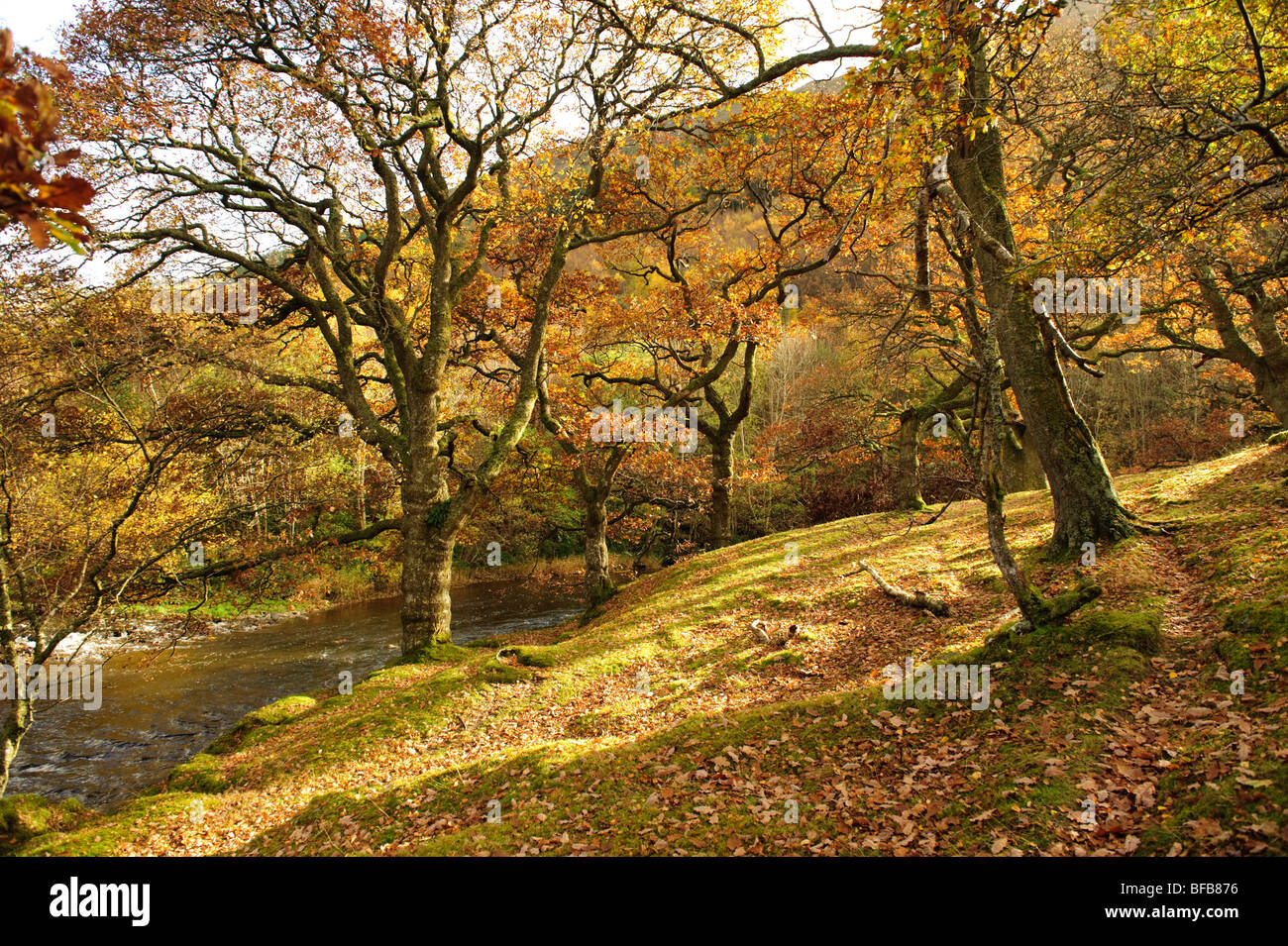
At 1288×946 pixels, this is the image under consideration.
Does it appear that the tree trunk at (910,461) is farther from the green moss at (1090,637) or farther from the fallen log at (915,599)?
the green moss at (1090,637)

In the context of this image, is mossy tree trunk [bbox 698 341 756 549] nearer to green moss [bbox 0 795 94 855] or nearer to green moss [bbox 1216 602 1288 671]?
green moss [bbox 1216 602 1288 671]

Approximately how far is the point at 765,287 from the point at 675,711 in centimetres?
1121

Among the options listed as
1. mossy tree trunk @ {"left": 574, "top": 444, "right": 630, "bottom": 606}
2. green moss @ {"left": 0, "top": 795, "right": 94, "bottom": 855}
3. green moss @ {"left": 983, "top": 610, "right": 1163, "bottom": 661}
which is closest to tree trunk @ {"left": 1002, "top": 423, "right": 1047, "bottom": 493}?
mossy tree trunk @ {"left": 574, "top": 444, "right": 630, "bottom": 606}

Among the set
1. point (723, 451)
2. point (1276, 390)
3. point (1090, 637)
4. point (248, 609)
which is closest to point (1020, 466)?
point (1276, 390)

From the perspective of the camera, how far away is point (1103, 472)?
302 inches

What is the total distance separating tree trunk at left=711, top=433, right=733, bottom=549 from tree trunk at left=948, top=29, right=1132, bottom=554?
10.8m

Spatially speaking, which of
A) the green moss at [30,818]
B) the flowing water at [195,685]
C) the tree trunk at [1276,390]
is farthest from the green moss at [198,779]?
the tree trunk at [1276,390]

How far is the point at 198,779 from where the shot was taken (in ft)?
27.7

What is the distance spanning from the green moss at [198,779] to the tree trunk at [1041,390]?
1141cm

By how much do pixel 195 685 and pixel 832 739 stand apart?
15.5 m

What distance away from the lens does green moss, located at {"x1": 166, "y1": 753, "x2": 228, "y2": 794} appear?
8180 millimetres

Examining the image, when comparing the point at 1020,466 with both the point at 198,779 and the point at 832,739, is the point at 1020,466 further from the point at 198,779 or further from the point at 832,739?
the point at 198,779

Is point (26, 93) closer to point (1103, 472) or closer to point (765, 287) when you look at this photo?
point (1103, 472)

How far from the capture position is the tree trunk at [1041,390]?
25.0 feet
